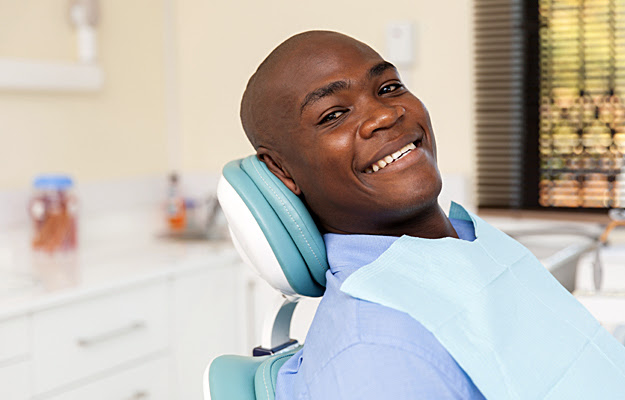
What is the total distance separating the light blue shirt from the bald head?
301mm

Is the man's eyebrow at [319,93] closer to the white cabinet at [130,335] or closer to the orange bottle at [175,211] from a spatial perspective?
the white cabinet at [130,335]

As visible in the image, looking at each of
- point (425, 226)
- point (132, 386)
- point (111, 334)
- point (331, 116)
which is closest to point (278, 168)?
point (331, 116)

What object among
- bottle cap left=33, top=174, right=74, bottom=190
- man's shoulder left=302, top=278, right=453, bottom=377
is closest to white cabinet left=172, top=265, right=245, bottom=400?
bottle cap left=33, top=174, right=74, bottom=190

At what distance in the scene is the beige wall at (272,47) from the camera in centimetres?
257

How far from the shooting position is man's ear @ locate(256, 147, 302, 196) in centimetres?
111

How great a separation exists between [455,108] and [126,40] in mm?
1275

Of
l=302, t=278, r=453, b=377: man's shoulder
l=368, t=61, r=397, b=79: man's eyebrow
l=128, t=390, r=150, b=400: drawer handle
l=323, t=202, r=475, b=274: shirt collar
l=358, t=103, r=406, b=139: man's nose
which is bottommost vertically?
l=128, t=390, r=150, b=400: drawer handle

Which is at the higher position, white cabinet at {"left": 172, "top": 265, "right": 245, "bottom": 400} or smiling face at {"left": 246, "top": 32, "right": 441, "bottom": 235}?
smiling face at {"left": 246, "top": 32, "right": 441, "bottom": 235}

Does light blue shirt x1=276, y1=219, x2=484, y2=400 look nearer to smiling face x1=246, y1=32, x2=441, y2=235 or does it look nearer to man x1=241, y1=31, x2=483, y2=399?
man x1=241, y1=31, x2=483, y2=399

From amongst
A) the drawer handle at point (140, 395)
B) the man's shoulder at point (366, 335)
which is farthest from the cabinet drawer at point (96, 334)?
the man's shoulder at point (366, 335)

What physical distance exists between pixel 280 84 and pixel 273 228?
21 cm

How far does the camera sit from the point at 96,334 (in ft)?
6.42

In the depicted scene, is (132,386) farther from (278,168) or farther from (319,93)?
(319,93)

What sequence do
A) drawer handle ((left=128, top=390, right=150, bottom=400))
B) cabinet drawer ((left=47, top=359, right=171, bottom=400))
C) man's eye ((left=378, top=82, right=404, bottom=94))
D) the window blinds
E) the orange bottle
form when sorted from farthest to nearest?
the orange bottle, the window blinds, drawer handle ((left=128, top=390, right=150, bottom=400)), cabinet drawer ((left=47, top=359, right=171, bottom=400)), man's eye ((left=378, top=82, right=404, bottom=94))
